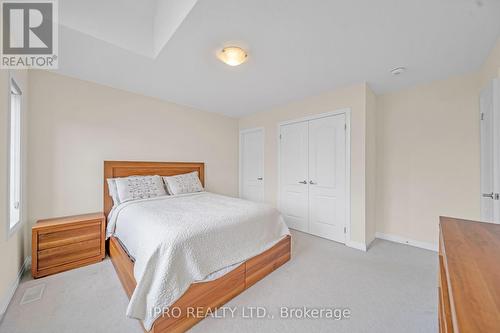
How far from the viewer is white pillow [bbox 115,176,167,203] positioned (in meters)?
2.56

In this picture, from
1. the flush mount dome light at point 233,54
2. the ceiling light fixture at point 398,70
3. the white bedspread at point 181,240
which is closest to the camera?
the white bedspread at point 181,240

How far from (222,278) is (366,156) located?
238 cm

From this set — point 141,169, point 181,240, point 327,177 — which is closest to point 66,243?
point 141,169

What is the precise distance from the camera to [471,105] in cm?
239

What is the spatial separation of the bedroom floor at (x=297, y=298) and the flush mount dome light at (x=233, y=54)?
7.24 feet

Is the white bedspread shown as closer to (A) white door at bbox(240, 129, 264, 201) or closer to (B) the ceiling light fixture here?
(A) white door at bbox(240, 129, 264, 201)

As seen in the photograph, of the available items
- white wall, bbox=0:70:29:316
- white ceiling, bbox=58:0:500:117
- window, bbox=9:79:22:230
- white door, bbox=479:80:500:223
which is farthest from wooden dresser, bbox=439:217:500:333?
window, bbox=9:79:22:230

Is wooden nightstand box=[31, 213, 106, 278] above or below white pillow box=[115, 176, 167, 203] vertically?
below

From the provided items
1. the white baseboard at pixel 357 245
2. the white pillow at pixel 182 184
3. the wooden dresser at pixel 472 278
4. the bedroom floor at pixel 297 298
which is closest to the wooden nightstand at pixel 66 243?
the bedroom floor at pixel 297 298

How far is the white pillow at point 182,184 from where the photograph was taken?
3072 mm

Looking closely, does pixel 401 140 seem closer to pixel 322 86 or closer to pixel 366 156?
pixel 366 156

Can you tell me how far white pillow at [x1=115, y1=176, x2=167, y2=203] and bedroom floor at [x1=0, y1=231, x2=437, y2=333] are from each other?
800mm

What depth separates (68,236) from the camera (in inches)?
83.4

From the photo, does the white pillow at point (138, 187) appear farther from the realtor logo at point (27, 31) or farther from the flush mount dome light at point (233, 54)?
the flush mount dome light at point (233, 54)
